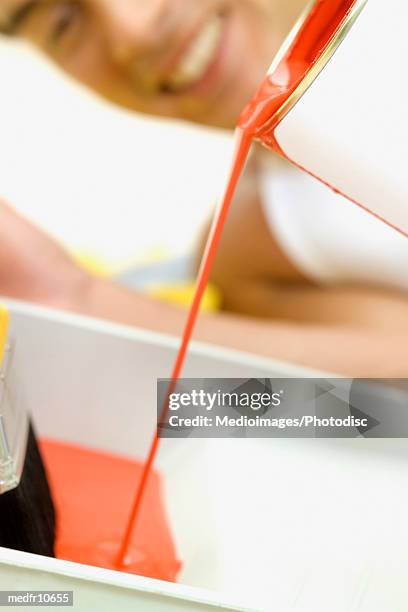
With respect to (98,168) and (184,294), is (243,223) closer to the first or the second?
(184,294)

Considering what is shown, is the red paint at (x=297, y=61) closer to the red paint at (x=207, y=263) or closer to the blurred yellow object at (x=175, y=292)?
the red paint at (x=207, y=263)

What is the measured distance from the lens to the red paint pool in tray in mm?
412

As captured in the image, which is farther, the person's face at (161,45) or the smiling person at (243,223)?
the person's face at (161,45)

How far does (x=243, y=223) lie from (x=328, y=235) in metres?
0.18

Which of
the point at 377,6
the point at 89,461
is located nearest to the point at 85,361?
the point at 89,461

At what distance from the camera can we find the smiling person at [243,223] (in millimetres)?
633

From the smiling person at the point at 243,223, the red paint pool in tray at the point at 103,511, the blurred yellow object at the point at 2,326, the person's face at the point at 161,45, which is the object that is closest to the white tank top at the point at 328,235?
the smiling person at the point at 243,223

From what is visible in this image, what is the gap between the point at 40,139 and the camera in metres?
1.33

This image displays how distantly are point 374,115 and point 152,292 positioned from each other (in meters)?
0.71

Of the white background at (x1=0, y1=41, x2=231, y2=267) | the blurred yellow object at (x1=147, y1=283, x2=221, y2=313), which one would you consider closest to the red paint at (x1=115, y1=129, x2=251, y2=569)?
the blurred yellow object at (x1=147, y1=283, x2=221, y2=313)

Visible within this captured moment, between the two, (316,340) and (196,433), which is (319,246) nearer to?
(316,340)

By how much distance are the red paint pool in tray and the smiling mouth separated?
529 millimetres

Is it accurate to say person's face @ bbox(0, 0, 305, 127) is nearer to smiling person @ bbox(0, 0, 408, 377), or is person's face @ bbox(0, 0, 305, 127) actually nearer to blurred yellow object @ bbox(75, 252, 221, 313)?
smiling person @ bbox(0, 0, 408, 377)

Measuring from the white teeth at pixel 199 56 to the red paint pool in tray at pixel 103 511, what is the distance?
0.53 meters
